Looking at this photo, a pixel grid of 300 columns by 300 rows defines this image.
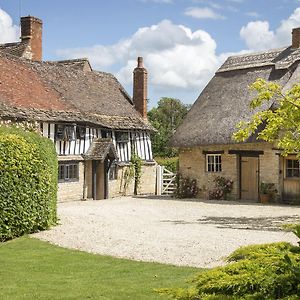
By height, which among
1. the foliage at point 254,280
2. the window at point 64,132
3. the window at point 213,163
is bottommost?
the foliage at point 254,280

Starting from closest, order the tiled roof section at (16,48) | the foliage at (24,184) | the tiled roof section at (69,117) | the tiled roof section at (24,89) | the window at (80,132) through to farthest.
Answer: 1. the foliage at (24,184)
2. the tiled roof section at (69,117)
3. the tiled roof section at (24,89)
4. the window at (80,132)
5. the tiled roof section at (16,48)

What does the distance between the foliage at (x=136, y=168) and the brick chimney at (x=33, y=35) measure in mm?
7562

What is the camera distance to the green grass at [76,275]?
7.62 m

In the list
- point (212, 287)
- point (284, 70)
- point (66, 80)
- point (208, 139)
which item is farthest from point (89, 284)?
point (66, 80)

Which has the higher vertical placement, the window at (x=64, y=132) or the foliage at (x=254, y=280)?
the window at (x=64, y=132)

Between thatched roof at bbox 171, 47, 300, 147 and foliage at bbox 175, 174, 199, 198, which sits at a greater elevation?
thatched roof at bbox 171, 47, 300, 147

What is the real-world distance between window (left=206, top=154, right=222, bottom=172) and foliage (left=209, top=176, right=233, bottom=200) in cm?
48

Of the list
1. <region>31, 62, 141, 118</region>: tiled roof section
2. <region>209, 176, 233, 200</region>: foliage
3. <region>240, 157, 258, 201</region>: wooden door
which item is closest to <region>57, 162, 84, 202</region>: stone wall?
<region>31, 62, 141, 118</region>: tiled roof section

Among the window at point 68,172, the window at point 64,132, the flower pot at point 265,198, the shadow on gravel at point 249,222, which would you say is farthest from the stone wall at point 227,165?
the window at point 64,132

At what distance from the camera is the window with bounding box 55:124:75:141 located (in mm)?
23234

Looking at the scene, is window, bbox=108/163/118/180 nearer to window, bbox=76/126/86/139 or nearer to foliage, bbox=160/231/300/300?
window, bbox=76/126/86/139

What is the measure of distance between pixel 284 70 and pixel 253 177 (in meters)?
5.18

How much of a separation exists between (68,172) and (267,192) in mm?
8980

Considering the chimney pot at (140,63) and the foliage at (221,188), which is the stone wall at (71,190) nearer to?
the foliage at (221,188)
